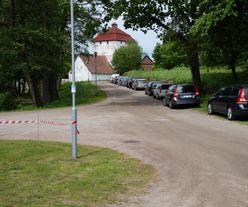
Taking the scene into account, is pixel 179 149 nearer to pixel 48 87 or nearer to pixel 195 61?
pixel 195 61

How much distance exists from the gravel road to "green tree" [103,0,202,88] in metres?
12.2

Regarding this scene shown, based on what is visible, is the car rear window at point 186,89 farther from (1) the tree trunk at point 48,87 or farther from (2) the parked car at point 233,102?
(1) the tree trunk at point 48,87

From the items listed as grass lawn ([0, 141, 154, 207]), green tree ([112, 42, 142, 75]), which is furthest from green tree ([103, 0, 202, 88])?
green tree ([112, 42, 142, 75])

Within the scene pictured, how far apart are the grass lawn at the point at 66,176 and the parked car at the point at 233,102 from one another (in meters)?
10.3

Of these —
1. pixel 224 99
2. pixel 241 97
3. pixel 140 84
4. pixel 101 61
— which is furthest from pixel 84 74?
pixel 241 97

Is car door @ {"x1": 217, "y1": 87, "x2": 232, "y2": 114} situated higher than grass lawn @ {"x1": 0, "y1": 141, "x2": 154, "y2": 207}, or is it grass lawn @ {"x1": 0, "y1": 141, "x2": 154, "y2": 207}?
car door @ {"x1": 217, "y1": 87, "x2": 232, "y2": 114}

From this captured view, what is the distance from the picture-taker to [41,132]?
1870cm

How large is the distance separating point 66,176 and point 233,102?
14.2m

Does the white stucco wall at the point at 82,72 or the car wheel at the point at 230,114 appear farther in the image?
the white stucco wall at the point at 82,72

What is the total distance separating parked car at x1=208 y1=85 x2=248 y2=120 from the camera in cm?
2191

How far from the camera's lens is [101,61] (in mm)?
131000

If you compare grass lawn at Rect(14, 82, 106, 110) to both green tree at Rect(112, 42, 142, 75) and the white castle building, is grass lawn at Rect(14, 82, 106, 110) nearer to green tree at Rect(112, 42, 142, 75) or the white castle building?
the white castle building

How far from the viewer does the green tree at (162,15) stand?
34750 millimetres

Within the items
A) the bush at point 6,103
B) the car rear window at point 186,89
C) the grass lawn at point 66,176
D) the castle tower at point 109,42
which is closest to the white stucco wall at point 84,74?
the castle tower at point 109,42
